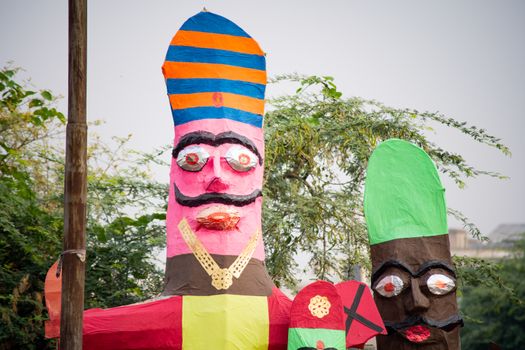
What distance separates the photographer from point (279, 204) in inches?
445

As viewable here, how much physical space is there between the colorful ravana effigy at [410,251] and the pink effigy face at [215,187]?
113 centimetres

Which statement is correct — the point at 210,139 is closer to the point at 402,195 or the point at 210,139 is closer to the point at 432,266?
the point at 402,195

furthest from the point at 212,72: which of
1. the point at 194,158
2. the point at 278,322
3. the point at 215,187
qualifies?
the point at 278,322

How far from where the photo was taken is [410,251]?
275 inches

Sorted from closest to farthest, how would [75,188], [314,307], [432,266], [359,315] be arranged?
1. [75,188]
2. [314,307]
3. [359,315]
4. [432,266]

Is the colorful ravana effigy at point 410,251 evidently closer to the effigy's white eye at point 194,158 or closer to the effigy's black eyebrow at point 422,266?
the effigy's black eyebrow at point 422,266

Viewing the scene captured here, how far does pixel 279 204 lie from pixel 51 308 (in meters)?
5.46

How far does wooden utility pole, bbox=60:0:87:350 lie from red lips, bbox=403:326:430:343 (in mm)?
2863

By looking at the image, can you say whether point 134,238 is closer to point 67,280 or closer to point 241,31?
point 241,31

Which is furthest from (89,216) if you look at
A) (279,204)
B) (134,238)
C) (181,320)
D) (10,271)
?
(181,320)

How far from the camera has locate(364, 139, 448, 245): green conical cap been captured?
709cm

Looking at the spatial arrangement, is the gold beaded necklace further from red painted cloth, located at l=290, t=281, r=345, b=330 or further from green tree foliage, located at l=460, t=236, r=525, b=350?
green tree foliage, located at l=460, t=236, r=525, b=350

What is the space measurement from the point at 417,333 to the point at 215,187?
6.98 ft

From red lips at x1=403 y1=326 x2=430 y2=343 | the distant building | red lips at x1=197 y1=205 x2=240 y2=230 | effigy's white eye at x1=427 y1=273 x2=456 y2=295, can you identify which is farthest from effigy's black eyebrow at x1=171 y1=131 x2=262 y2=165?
the distant building
